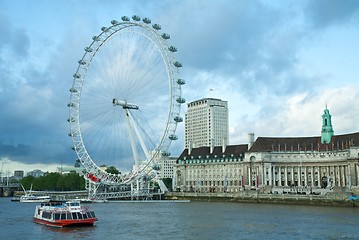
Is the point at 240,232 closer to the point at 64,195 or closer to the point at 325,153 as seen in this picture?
the point at 325,153

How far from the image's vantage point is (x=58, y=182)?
13675 cm

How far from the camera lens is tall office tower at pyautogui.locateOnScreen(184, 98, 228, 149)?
573 feet

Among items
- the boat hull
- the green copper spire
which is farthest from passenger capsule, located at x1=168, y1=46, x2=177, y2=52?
the green copper spire

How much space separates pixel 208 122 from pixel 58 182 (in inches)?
2362

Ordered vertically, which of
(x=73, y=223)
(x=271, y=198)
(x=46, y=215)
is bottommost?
(x=73, y=223)

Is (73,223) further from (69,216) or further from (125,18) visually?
(125,18)

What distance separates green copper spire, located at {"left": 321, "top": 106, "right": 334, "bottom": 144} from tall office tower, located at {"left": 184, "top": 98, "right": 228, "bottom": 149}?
69513 mm

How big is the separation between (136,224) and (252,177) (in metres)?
59.6

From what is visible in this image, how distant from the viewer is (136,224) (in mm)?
44750

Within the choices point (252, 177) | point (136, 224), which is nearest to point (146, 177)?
point (252, 177)

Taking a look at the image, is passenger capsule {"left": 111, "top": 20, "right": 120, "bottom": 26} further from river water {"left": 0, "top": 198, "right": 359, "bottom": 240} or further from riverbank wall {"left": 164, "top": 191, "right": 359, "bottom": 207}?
riverbank wall {"left": 164, "top": 191, "right": 359, "bottom": 207}

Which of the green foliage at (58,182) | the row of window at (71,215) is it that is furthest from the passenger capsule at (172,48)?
the green foliage at (58,182)

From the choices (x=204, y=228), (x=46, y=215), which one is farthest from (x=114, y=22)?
(x=204, y=228)

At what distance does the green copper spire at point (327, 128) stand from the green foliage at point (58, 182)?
65.0 meters
